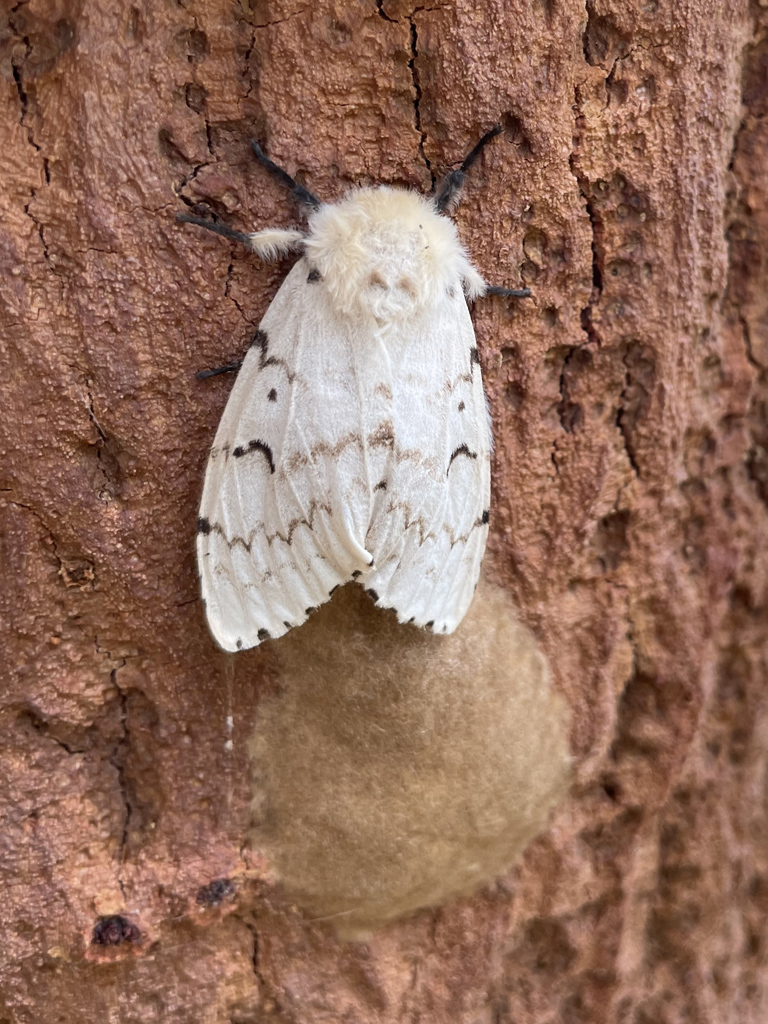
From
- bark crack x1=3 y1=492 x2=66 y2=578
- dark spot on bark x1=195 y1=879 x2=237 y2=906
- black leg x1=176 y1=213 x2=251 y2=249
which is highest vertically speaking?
black leg x1=176 y1=213 x2=251 y2=249

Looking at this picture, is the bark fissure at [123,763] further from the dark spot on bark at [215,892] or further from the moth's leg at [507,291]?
the moth's leg at [507,291]

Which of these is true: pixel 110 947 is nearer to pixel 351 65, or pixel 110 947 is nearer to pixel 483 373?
pixel 483 373

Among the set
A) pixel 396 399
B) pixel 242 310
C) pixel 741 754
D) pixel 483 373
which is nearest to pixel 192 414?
pixel 242 310

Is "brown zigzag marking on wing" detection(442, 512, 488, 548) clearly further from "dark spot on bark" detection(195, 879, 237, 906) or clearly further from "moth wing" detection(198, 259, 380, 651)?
"dark spot on bark" detection(195, 879, 237, 906)

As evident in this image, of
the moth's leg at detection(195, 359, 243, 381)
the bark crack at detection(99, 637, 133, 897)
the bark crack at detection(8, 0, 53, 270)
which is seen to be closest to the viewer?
the bark crack at detection(8, 0, 53, 270)

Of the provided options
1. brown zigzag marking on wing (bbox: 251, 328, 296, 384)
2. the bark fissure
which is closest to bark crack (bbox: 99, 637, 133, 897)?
the bark fissure

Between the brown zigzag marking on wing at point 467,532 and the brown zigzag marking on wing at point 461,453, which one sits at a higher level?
the brown zigzag marking on wing at point 461,453

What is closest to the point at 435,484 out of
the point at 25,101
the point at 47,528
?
the point at 47,528

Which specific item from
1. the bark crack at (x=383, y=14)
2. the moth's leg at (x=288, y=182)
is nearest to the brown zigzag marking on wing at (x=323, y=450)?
the moth's leg at (x=288, y=182)
